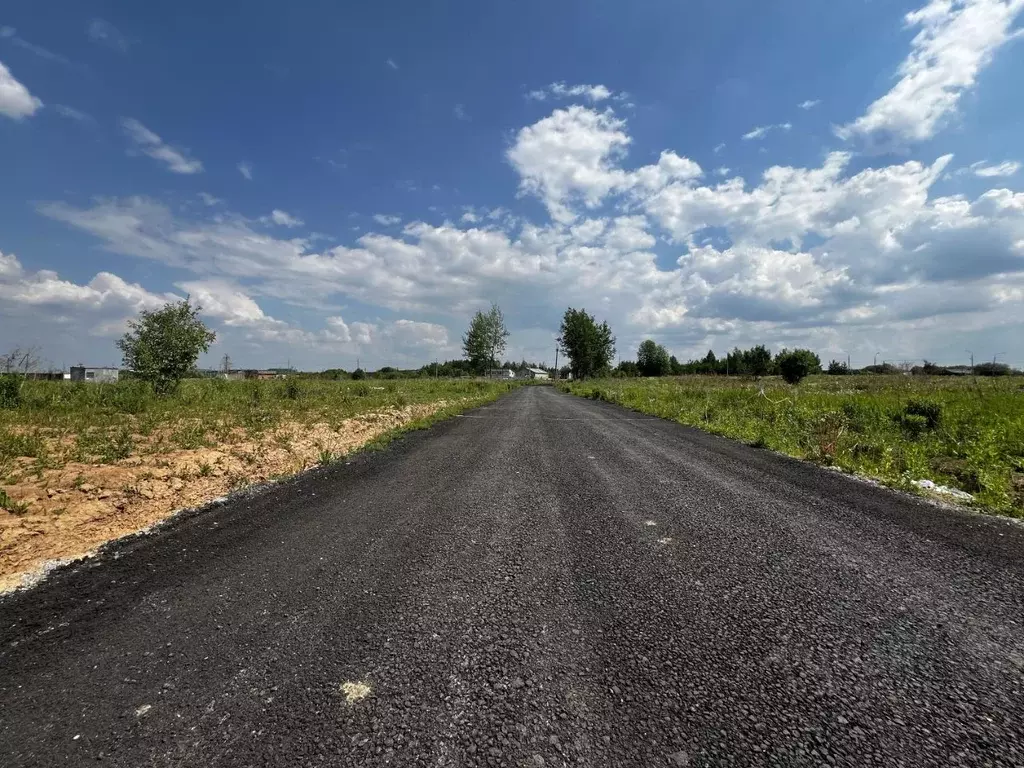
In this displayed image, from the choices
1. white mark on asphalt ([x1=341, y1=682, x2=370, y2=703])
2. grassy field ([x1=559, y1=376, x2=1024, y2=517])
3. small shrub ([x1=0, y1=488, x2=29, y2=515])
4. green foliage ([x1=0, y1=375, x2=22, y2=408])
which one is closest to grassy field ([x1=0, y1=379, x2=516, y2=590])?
small shrub ([x1=0, y1=488, x2=29, y2=515])

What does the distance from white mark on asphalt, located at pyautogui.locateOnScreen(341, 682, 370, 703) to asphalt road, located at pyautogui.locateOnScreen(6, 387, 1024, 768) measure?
2cm

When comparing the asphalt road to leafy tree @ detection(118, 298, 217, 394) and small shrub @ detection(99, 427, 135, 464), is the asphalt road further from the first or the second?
leafy tree @ detection(118, 298, 217, 394)

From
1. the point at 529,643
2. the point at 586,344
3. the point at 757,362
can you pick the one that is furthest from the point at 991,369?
the point at 529,643

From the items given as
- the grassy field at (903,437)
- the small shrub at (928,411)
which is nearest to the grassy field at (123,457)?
the grassy field at (903,437)

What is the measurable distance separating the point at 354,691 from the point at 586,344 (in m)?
69.8

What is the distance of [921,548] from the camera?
4.13 m

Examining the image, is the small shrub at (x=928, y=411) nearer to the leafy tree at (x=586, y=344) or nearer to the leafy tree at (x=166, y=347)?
the leafy tree at (x=166, y=347)

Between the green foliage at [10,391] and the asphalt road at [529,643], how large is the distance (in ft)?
35.5

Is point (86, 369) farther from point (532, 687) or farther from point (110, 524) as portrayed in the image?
point (532, 687)

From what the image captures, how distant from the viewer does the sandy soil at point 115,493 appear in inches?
155

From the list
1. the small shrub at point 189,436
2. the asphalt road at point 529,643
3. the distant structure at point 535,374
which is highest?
the distant structure at point 535,374

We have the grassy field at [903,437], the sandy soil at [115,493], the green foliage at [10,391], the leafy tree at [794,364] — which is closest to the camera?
the sandy soil at [115,493]

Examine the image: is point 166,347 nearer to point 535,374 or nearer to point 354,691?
point 354,691

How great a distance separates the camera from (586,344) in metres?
70.5
